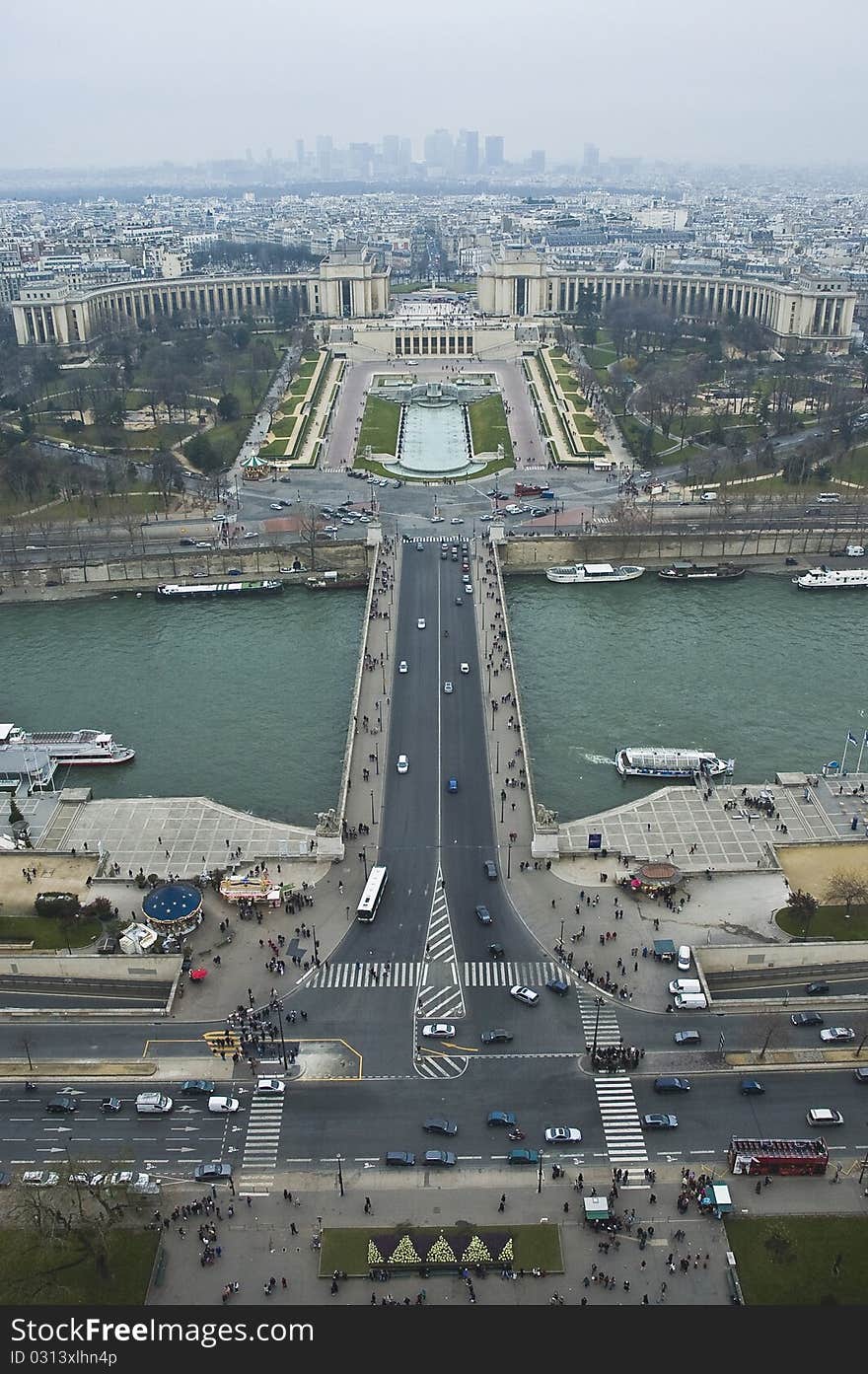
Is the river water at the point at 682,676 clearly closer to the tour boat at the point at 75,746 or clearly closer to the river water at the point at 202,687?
the river water at the point at 202,687

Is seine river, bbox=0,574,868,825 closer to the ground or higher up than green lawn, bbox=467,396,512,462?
closer to the ground

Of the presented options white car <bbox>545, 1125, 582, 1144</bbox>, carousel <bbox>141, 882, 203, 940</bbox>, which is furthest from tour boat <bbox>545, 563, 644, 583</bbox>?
white car <bbox>545, 1125, 582, 1144</bbox>

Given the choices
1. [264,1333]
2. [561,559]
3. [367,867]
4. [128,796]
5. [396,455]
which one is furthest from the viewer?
[396,455]

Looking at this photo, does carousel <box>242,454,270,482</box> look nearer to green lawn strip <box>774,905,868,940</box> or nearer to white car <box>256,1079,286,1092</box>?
green lawn strip <box>774,905,868,940</box>

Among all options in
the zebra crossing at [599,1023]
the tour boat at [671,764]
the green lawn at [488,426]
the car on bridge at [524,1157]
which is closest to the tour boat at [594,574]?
the green lawn at [488,426]

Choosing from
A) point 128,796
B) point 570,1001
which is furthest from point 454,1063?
point 128,796

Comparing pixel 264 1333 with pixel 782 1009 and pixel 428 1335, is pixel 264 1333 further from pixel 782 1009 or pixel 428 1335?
pixel 782 1009
